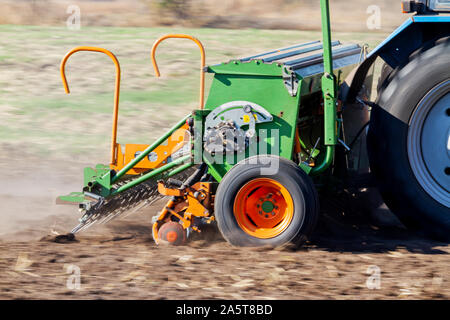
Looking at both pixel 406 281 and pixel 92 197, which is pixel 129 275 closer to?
pixel 92 197

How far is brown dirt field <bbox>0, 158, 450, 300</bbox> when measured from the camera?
375 cm

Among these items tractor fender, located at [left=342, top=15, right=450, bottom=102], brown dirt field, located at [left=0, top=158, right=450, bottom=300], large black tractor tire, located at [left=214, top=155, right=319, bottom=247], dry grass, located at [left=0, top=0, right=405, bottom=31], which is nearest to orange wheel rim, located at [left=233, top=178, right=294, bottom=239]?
large black tractor tire, located at [left=214, top=155, right=319, bottom=247]

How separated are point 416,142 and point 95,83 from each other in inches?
213

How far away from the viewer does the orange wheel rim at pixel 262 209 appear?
4.50 metres

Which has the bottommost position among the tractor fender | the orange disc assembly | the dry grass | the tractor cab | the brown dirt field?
the brown dirt field

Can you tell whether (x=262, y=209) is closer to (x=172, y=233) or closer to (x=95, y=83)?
(x=172, y=233)

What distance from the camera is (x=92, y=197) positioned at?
16.1 ft

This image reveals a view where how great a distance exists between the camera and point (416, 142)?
15.2 ft

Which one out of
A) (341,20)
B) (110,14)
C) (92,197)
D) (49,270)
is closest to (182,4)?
(110,14)

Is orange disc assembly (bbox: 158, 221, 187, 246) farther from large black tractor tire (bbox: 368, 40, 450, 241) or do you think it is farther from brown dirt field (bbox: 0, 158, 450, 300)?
large black tractor tire (bbox: 368, 40, 450, 241)

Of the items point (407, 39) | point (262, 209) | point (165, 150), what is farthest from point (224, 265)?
point (407, 39)

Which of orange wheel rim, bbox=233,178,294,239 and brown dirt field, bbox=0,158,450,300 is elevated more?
orange wheel rim, bbox=233,178,294,239

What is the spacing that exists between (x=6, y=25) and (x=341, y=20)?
20.5 ft

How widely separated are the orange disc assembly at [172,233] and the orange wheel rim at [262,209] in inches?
17.1
